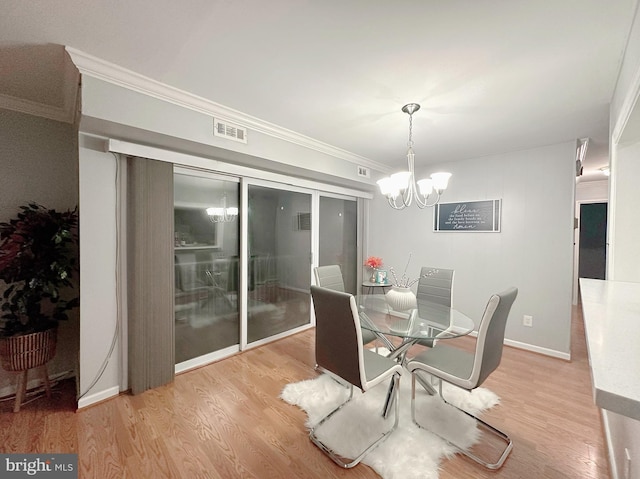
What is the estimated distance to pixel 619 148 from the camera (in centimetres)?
175

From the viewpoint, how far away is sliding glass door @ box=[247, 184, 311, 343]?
3205 millimetres

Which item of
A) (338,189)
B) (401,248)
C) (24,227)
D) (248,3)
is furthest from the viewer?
(401,248)

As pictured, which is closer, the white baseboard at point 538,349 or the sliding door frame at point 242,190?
the sliding door frame at point 242,190

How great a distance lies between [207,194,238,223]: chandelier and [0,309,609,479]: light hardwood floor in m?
1.55

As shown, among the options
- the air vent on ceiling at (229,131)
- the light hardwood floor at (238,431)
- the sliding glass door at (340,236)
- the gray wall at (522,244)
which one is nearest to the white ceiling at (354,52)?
the air vent on ceiling at (229,131)

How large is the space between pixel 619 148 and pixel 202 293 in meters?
3.61

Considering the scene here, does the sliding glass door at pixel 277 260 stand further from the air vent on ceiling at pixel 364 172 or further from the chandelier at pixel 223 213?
the air vent on ceiling at pixel 364 172

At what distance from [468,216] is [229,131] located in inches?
126

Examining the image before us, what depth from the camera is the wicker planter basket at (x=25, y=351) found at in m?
1.94

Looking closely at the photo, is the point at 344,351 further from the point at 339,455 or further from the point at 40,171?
the point at 40,171

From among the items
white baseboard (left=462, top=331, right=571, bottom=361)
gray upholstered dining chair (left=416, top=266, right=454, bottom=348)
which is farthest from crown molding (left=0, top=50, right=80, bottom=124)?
white baseboard (left=462, top=331, right=571, bottom=361)

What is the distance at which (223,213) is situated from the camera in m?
2.88

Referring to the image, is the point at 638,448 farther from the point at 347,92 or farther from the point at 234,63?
the point at 234,63

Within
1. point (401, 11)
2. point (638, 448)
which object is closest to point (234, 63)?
point (401, 11)
